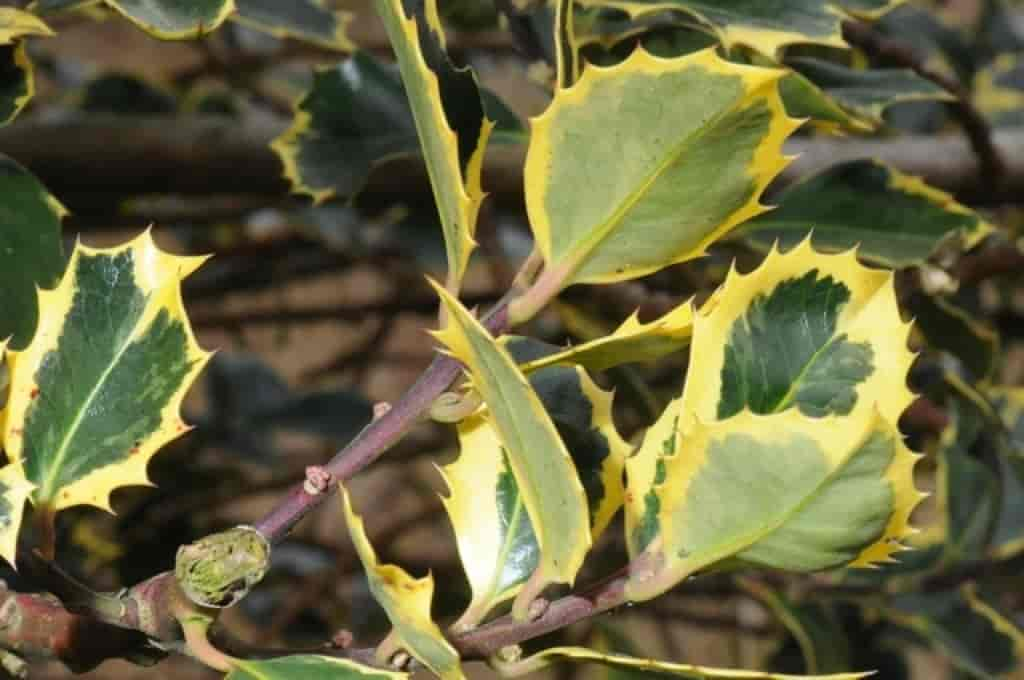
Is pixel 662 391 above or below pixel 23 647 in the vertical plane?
below

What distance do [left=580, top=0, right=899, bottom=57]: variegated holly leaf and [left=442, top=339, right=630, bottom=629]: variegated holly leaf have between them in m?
0.16

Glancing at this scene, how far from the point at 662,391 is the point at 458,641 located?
2.36 ft

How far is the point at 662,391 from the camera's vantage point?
1.07 meters

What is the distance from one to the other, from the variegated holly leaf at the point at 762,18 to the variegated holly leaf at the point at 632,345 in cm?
18

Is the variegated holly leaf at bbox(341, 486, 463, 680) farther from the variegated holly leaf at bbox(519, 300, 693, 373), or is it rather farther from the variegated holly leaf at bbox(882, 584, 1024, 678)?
the variegated holly leaf at bbox(882, 584, 1024, 678)

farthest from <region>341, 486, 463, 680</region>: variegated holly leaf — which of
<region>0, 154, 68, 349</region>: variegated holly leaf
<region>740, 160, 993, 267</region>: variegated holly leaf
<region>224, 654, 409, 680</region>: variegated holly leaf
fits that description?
<region>740, 160, 993, 267</region>: variegated holly leaf

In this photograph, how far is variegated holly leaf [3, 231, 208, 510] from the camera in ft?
1.31

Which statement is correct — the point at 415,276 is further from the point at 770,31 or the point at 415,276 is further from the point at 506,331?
the point at 506,331

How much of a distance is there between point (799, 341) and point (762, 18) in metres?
0.21

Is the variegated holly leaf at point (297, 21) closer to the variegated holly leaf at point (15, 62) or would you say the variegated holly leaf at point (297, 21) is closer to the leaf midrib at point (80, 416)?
the variegated holly leaf at point (15, 62)

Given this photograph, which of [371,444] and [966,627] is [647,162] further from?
[966,627]

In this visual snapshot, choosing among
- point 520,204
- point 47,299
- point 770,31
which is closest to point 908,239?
point 770,31

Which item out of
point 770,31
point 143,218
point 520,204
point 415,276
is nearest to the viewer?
point 770,31

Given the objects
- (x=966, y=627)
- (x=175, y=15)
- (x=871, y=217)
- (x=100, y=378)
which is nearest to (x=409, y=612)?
(x=100, y=378)
